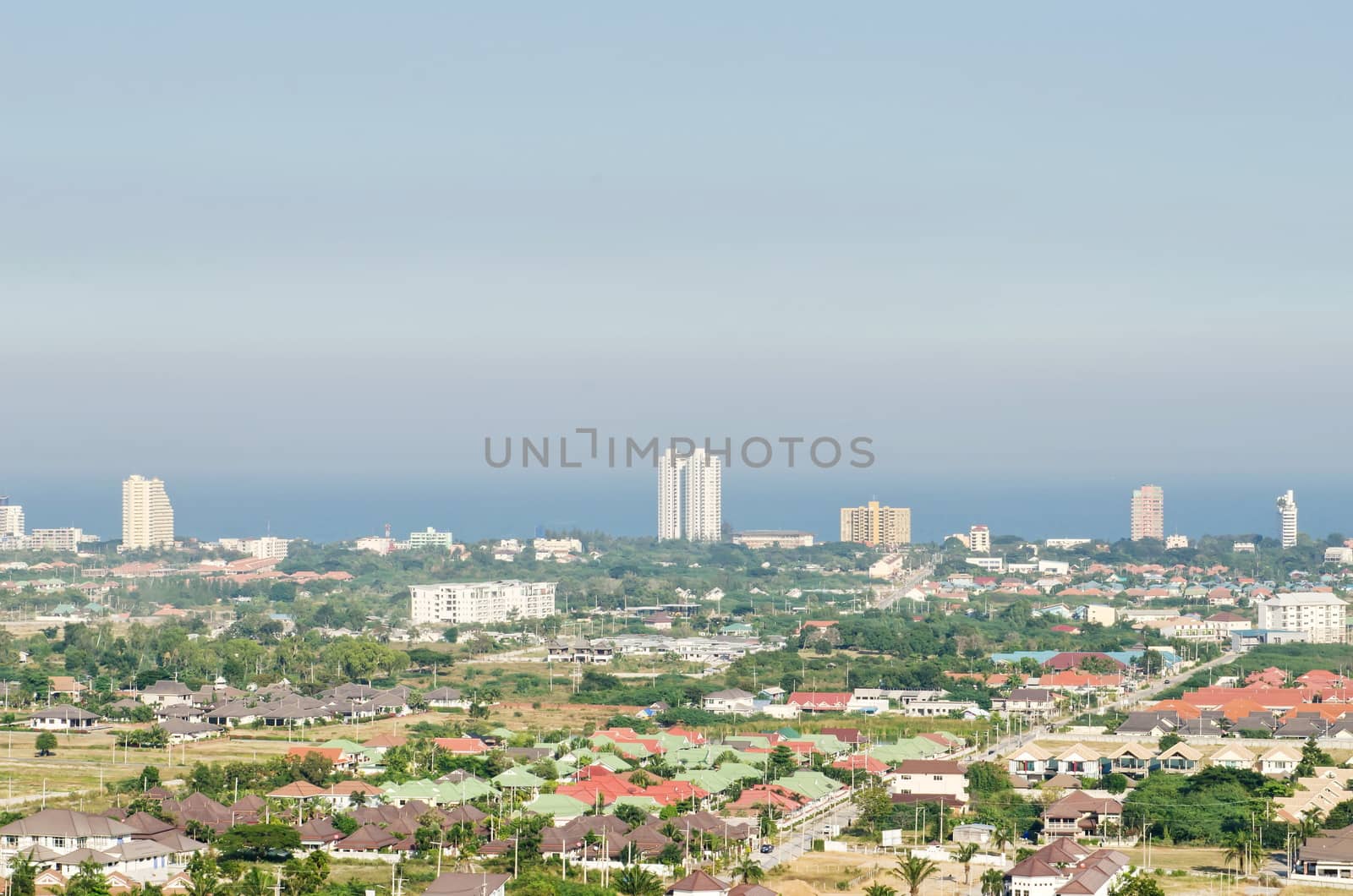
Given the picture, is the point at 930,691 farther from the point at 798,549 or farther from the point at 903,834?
the point at 798,549

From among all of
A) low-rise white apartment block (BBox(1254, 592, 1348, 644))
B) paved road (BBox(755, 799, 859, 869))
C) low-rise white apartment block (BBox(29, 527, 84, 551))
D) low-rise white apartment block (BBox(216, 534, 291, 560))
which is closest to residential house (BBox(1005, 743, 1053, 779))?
paved road (BBox(755, 799, 859, 869))

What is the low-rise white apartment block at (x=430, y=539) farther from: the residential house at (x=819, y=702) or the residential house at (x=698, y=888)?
the residential house at (x=698, y=888)

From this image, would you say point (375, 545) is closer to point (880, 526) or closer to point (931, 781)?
point (880, 526)

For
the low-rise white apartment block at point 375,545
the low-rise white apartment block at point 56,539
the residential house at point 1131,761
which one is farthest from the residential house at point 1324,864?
the low-rise white apartment block at point 56,539

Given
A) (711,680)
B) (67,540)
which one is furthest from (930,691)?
(67,540)

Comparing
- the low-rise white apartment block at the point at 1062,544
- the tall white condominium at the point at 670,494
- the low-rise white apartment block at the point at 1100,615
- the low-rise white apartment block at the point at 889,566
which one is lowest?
the low-rise white apartment block at the point at 1100,615
